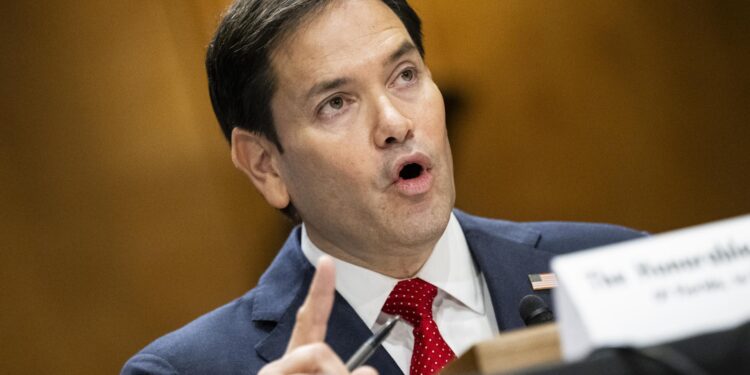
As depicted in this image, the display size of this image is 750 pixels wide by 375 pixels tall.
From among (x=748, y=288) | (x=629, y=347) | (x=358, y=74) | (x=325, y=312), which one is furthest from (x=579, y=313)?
(x=358, y=74)

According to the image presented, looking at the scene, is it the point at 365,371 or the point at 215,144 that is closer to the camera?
the point at 365,371

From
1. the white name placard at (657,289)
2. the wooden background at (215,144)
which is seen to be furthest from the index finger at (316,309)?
the wooden background at (215,144)

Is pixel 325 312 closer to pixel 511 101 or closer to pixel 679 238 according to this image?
pixel 679 238

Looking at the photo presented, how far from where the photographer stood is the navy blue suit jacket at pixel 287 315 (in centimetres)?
194

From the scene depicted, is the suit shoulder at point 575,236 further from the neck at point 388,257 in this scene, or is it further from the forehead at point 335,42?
the forehead at point 335,42

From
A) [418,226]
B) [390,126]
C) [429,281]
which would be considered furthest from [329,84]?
[429,281]

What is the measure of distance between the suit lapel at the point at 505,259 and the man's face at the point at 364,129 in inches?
7.1

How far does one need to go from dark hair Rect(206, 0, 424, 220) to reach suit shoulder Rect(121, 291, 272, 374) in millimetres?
351

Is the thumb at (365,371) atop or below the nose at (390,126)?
below

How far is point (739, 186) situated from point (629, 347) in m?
2.72

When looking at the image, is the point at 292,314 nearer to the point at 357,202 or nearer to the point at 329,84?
the point at 357,202

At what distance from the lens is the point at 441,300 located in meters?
2.00

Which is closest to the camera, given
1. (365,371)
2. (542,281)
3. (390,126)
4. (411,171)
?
(365,371)

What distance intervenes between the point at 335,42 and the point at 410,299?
56cm
